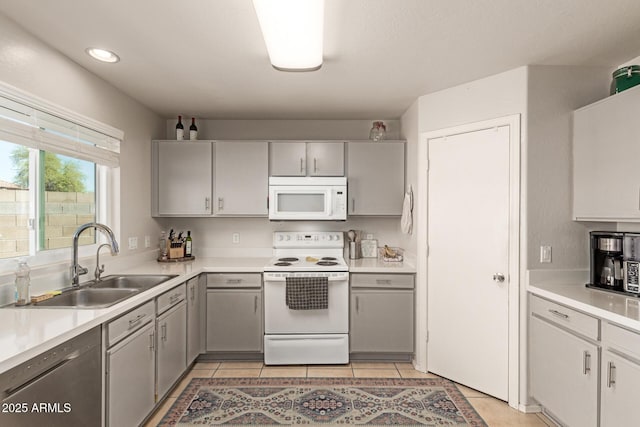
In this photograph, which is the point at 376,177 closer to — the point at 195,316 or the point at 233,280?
the point at 233,280

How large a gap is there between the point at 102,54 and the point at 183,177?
1431 millimetres

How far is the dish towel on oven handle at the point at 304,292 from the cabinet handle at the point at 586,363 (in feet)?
5.90

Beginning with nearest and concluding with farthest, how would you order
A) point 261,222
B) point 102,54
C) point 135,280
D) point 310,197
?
point 102,54 < point 135,280 < point 310,197 < point 261,222

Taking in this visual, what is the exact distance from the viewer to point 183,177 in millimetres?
3471

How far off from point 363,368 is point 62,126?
2832 millimetres

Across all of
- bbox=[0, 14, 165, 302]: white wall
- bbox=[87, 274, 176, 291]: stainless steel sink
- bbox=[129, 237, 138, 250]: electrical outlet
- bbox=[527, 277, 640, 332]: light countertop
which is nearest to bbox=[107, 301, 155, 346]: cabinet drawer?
bbox=[87, 274, 176, 291]: stainless steel sink

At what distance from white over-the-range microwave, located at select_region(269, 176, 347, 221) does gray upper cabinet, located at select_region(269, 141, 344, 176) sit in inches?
4.5

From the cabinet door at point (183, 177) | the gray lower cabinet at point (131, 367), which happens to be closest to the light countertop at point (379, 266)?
the cabinet door at point (183, 177)

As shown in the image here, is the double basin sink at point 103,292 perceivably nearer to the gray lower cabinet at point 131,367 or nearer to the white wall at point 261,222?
the gray lower cabinet at point 131,367

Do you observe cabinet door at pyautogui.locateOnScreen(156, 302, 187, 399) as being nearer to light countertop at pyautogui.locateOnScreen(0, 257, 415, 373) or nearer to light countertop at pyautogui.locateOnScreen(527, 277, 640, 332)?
light countertop at pyautogui.locateOnScreen(0, 257, 415, 373)

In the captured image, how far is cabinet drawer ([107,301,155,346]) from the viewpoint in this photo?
1.79 meters

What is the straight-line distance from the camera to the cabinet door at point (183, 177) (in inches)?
136

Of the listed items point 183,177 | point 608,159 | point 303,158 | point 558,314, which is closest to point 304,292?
point 303,158

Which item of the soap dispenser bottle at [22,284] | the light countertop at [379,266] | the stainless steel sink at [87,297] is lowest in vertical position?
the stainless steel sink at [87,297]
